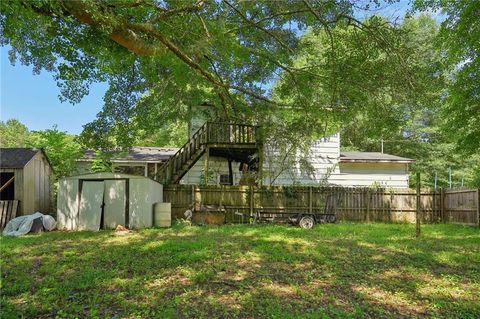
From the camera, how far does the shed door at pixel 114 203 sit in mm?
12312

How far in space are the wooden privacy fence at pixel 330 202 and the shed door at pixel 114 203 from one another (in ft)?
7.00

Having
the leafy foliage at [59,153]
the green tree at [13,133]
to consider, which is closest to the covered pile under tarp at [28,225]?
the leafy foliage at [59,153]

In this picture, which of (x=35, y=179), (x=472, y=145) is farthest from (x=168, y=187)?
(x=472, y=145)

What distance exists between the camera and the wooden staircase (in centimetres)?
1495

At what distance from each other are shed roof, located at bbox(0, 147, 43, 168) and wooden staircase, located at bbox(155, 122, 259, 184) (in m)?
4.66

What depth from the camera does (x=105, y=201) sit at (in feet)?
40.9

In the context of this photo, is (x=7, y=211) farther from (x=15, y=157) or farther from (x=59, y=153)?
(x=59, y=153)

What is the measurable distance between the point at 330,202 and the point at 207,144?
5362 millimetres

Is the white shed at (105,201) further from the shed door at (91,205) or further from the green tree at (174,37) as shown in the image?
the green tree at (174,37)

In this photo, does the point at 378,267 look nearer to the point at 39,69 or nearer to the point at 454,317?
Answer: the point at 454,317

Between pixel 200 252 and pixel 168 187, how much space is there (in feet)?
24.0

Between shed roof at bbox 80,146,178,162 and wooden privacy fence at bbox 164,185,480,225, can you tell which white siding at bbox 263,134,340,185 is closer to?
wooden privacy fence at bbox 164,185,480,225

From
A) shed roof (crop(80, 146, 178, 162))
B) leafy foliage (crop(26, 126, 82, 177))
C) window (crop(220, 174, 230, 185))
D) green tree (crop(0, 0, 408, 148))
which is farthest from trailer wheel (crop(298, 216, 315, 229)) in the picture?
leafy foliage (crop(26, 126, 82, 177))

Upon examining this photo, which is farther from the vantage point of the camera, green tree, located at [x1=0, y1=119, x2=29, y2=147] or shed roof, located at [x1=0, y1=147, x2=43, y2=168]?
green tree, located at [x1=0, y1=119, x2=29, y2=147]
